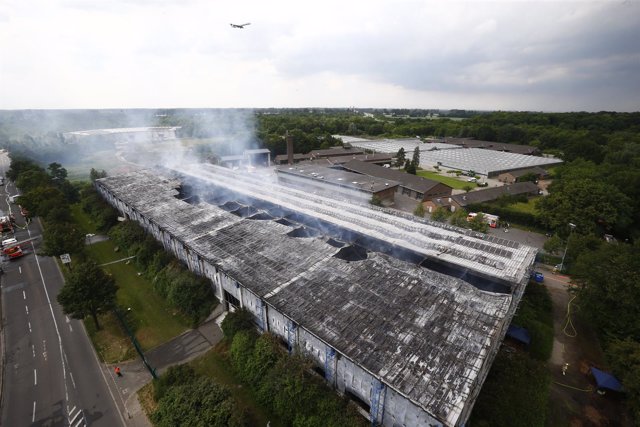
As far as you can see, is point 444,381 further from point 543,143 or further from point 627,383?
point 543,143

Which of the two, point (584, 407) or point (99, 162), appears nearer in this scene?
point (584, 407)

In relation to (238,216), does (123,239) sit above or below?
below

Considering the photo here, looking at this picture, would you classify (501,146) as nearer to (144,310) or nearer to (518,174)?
(518,174)

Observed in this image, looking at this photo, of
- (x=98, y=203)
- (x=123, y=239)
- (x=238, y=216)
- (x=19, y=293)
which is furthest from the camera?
(x=98, y=203)

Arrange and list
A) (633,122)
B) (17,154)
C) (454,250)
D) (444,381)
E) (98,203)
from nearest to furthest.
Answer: (444,381), (454,250), (98,203), (17,154), (633,122)

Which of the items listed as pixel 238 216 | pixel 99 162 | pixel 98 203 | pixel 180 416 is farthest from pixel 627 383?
pixel 99 162

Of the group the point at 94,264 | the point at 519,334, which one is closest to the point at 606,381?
the point at 519,334

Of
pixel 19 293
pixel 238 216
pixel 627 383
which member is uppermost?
pixel 238 216

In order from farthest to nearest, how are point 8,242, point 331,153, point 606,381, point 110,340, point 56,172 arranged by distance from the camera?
point 331,153 → point 56,172 → point 8,242 → point 110,340 → point 606,381

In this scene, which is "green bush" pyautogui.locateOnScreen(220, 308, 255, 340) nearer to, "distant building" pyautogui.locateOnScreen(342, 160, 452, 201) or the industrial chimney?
"distant building" pyautogui.locateOnScreen(342, 160, 452, 201)
